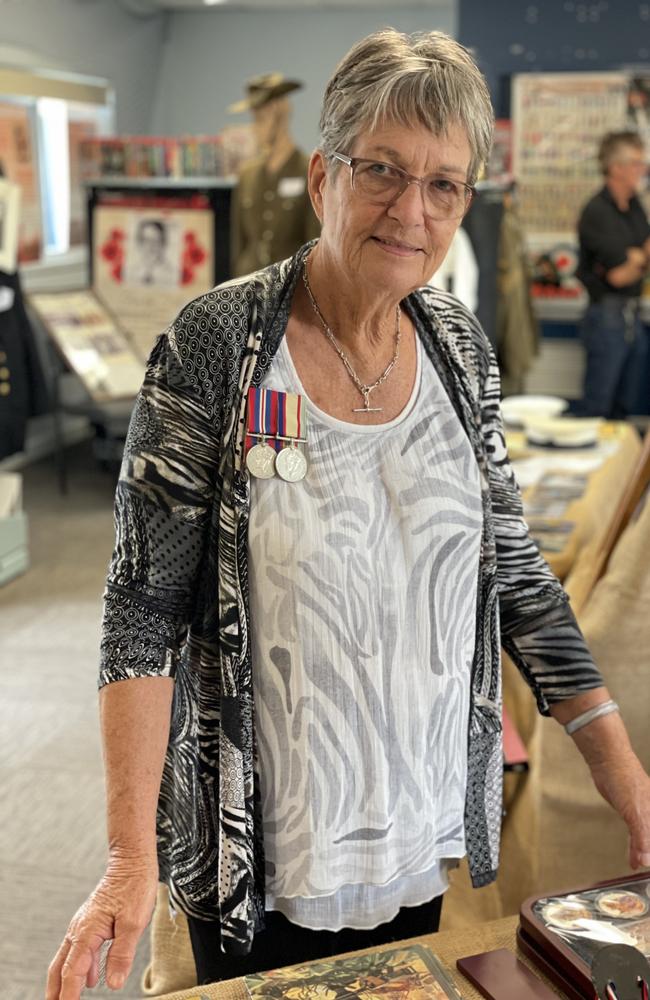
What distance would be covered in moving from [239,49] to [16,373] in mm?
6058

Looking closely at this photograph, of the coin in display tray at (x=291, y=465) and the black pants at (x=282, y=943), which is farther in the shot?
the black pants at (x=282, y=943)

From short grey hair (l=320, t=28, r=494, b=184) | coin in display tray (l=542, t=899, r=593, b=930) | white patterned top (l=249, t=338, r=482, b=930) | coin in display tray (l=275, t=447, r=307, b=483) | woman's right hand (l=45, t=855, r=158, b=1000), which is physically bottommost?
coin in display tray (l=542, t=899, r=593, b=930)

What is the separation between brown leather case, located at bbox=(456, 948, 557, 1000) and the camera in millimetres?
1087

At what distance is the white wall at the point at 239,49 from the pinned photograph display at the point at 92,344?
160 inches

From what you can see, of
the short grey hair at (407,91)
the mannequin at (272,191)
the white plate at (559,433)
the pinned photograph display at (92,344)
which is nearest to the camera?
the short grey hair at (407,91)

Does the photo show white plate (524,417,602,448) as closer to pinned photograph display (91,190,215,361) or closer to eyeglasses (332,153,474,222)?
eyeglasses (332,153,474,222)

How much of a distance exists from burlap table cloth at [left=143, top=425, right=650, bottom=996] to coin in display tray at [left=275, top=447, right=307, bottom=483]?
1.01 m

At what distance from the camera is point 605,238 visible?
7.18 meters

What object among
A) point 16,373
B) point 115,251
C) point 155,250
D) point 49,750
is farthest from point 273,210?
point 49,750

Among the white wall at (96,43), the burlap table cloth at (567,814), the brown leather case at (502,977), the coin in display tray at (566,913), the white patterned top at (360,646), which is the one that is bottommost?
the burlap table cloth at (567,814)

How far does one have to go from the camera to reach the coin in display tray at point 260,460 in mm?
1145

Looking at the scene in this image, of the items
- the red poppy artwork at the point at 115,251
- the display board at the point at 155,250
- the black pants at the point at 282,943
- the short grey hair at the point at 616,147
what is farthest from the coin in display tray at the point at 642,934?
the short grey hair at the point at 616,147

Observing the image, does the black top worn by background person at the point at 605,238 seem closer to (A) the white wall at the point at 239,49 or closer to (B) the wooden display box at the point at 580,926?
(A) the white wall at the point at 239,49

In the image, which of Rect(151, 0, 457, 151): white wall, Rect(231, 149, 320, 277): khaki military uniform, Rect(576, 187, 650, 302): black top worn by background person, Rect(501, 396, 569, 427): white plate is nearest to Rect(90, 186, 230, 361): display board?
Rect(231, 149, 320, 277): khaki military uniform
